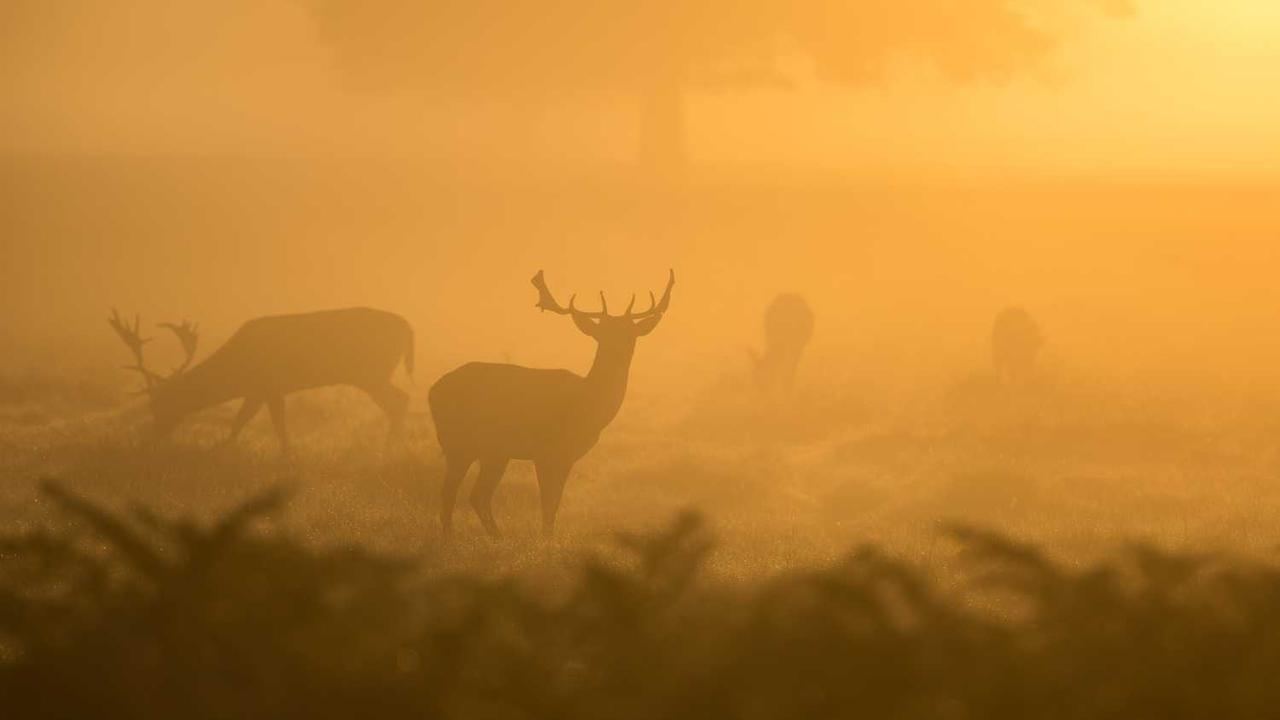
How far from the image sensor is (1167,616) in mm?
1570

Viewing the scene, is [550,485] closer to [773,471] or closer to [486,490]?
[486,490]

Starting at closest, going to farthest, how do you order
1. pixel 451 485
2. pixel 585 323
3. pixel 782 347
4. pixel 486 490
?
pixel 585 323, pixel 486 490, pixel 451 485, pixel 782 347

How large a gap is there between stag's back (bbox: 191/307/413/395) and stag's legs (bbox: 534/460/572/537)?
5.00 meters

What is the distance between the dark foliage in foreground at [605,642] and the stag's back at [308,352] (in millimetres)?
13342

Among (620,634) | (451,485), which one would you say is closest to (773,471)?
(451,485)

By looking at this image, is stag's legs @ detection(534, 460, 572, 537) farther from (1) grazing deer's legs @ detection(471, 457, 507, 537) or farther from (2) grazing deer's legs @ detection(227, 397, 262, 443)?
(2) grazing deer's legs @ detection(227, 397, 262, 443)

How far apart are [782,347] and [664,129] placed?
27.6 meters

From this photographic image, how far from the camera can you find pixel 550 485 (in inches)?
413

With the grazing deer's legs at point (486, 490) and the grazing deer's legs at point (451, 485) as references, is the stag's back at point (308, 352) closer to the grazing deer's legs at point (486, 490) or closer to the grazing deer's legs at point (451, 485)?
the grazing deer's legs at point (451, 485)

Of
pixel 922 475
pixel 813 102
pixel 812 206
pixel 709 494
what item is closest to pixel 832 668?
pixel 709 494

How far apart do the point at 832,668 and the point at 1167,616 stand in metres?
0.39

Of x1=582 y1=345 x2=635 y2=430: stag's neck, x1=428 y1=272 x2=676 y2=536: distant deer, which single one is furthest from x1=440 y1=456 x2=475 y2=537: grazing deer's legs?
x1=582 y1=345 x2=635 y2=430: stag's neck

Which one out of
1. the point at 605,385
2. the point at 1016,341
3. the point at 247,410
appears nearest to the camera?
the point at 605,385

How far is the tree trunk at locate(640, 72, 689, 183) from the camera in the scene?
4459 cm
